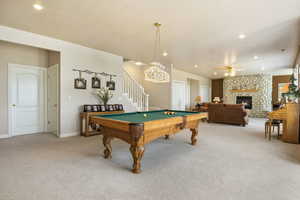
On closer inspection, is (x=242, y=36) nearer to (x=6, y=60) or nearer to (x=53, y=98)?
(x=53, y=98)

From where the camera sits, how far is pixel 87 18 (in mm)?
3205

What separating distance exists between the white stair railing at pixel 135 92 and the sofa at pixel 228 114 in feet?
10.8

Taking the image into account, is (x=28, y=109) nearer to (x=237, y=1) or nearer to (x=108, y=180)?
(x=108, y=180)

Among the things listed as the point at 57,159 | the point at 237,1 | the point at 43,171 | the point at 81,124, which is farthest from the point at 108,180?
the point at 237,1

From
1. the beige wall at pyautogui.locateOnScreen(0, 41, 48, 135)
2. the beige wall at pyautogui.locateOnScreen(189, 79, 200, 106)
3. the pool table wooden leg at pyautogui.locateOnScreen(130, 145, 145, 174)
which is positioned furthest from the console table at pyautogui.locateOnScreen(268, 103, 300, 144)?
the beige wall at pyautogui.locateOnScreen(0, 41, 48, 135)

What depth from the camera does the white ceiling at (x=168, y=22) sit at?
2.72 meters

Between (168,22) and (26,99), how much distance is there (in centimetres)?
487

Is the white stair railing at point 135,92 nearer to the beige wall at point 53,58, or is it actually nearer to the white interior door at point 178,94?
the white interior door at point 178,94

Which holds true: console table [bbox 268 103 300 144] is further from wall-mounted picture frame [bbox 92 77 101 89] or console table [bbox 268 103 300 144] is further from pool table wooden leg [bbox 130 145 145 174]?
wall-mounted picture frame [bbox 92 77 101 89]

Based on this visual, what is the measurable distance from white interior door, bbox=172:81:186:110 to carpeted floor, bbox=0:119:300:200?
4434mm

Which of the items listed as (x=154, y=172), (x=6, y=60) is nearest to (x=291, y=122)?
(x=154, y=172)

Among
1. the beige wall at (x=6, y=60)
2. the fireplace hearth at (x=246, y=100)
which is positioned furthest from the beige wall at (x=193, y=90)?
the beige wall at (x=6, y=60)

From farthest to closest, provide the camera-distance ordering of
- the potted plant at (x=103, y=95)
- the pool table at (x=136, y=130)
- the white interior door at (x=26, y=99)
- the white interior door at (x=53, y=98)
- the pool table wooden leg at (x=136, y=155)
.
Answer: the potted plant at (x=103, y=95) < the white interior door at (x=53, y=98) < the white interior door at (x=26, y=99) < the pool table wooden leg at (x=136, y=155) < the pool table at (x=136, y=130)

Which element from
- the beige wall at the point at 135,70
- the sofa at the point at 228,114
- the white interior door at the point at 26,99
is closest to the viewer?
the white interior door at the point at 26,99
